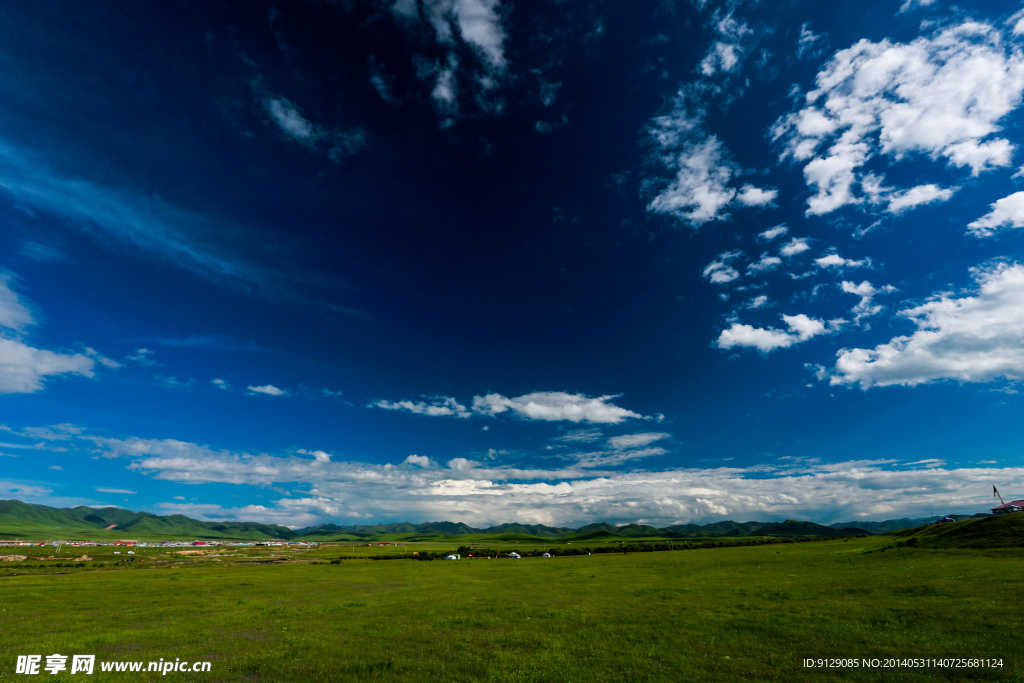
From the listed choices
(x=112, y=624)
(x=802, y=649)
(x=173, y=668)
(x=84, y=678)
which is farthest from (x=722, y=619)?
(x=112, y=624)

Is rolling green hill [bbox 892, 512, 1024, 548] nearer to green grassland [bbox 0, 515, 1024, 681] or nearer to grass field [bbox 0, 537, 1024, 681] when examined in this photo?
green grassland [bbox 0, 515, 1024, 681]

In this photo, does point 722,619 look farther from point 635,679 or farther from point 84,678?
point 84,678

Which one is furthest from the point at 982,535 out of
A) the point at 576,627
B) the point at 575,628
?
the point at 575,628

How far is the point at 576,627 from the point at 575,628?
0.31 metres

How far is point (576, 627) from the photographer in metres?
27.3

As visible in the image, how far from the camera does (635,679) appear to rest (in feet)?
58.0

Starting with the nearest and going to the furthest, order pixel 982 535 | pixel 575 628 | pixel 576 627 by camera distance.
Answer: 1. pixel 575 628
2. pixel 576 627
3. pixel 982 535

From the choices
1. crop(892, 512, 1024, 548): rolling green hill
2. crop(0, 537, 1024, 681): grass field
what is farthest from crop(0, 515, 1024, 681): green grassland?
crop(892, 512, 1024, 548): rolling green hill

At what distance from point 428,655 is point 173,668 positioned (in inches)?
514

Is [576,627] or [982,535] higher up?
[982,535]

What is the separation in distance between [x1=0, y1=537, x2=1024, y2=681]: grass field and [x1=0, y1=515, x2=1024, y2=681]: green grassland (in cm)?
13

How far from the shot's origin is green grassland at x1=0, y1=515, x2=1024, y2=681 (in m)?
19.1

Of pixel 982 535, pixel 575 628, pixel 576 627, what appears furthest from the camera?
pixel 982 535

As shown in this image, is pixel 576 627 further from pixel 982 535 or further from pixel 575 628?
pixel 982 535
